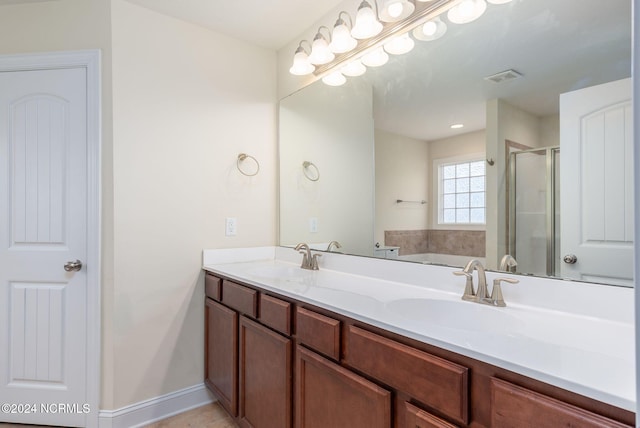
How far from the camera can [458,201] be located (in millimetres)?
1430

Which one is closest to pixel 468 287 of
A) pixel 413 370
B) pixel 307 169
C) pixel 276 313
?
pixel 413 370

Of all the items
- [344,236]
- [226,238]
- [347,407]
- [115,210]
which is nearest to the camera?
[347,407]

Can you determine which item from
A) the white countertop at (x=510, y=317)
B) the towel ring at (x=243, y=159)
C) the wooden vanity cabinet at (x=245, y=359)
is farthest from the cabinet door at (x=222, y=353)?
the towel ring at (x=243, y=159)

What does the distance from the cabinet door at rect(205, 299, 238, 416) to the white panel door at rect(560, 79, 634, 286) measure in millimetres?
1502

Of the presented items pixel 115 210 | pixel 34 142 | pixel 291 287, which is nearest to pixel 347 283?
pixel 291 287

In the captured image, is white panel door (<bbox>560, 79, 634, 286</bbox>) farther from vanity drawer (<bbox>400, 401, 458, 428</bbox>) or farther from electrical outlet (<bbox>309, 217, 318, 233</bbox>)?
electrical outlet (<bbox>309, 217, 318, 233</bbox>)

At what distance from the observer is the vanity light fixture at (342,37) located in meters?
1.77

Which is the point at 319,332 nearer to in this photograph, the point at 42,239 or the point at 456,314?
the point at 456,314

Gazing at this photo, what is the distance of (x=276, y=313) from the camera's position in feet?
4.66

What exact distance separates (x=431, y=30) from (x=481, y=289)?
1.12 metres

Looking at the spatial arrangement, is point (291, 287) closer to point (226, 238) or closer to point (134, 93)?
point (226, 238)

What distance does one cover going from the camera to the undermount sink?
1036mm

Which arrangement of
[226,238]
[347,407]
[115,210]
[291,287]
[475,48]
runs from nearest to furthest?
[347,407] → [475,48] → [291,287] → [115,210] → [226,238]

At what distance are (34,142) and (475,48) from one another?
2.30 meters
